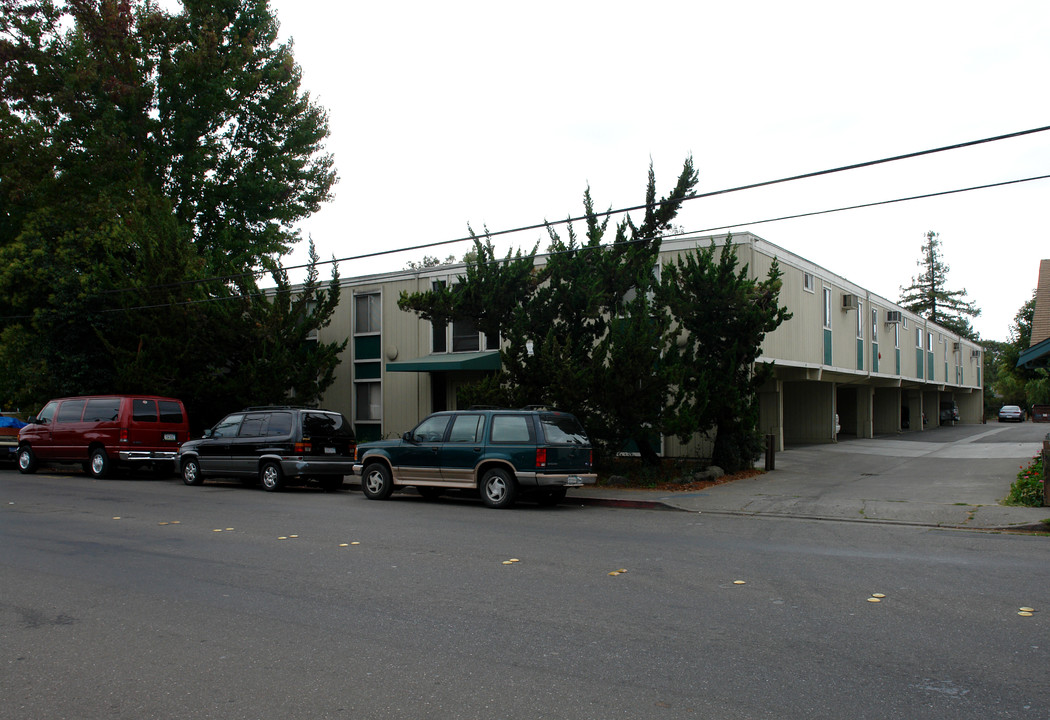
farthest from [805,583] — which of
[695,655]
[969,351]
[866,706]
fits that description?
[969,351]

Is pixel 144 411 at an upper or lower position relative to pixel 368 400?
lower

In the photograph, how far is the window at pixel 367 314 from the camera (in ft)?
87.0

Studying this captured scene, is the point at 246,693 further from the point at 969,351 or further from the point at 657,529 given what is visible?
the point at 969,351

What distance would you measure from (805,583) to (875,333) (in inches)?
1096

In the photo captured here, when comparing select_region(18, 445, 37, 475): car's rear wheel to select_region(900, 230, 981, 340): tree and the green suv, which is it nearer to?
the green suv

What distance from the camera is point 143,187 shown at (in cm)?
3067

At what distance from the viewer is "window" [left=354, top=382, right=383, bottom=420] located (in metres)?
26.5

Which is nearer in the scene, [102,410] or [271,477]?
[271,477]

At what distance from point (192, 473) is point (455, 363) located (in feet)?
23.4

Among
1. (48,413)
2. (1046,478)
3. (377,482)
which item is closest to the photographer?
(1046,478)

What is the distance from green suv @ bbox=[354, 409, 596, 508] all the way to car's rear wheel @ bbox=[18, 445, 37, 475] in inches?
472

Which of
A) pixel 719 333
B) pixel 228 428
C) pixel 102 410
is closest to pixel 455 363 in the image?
pixel 228 428

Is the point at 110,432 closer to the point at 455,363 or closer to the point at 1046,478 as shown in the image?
the point at 455,363

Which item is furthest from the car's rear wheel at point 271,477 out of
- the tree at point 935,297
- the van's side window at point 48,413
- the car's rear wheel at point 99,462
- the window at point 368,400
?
the tree at point 935,297
